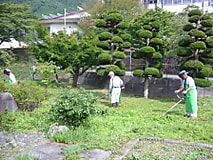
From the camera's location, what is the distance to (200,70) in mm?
10867

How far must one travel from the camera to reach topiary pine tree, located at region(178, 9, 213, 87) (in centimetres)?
→ 1062

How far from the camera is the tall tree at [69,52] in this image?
48.2 ft

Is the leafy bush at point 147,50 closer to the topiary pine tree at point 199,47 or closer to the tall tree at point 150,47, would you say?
the tall tree at point 150,47

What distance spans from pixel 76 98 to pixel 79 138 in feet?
3.42

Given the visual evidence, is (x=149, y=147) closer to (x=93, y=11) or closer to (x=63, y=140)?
(x=63, y=140)

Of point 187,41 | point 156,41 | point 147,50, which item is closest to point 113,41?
point 147,50

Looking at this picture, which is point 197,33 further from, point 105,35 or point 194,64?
point 105,35

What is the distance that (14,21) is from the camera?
2528 cm

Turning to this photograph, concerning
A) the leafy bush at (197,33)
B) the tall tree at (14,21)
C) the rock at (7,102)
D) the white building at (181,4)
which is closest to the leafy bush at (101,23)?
the leafy bush at (197,33)

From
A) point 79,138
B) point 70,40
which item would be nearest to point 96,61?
point 70,40

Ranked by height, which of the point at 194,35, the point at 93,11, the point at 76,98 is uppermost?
the point at 93,11

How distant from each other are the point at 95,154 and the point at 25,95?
173 inches

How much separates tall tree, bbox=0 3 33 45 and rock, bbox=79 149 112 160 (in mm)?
21464

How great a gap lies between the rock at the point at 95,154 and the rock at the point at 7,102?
12.8 ft
